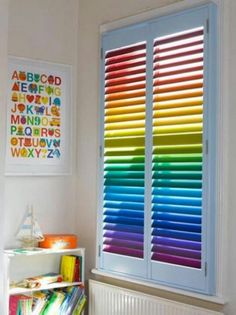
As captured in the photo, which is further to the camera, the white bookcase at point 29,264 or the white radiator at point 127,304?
the white bookcase at point 29,264

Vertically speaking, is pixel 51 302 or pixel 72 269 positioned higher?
pixel 72 269

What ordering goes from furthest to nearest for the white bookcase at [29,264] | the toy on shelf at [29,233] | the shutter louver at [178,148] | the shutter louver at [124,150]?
the toy on shelf at [29,233] → the shutter louver at [124,150] → the white bookcase at [29,264] → the shutter louver at [178,148]

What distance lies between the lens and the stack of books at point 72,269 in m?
3.86

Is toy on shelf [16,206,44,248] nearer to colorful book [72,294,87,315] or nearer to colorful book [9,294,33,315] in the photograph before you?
colorful book [9,294,33,315]

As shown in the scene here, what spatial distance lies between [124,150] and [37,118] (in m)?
0.70

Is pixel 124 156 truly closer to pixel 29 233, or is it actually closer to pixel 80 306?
pixel 29 233

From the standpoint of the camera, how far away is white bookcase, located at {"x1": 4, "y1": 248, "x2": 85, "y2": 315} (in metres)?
3.51

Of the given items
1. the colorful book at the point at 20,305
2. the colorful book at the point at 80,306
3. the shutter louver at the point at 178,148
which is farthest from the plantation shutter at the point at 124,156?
the colorful book at the point at 20,305

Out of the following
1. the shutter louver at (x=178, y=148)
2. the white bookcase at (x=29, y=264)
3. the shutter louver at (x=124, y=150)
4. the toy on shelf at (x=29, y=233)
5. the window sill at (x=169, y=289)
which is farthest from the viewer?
the toy on shelf at (x=29, y=233)

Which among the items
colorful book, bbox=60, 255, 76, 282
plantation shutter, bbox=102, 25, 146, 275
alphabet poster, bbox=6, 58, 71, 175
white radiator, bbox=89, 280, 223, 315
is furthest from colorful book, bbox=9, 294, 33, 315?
alphabet poster, bbox=6, 58, 71, 175

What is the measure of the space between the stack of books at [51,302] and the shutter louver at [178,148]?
72 centimetres

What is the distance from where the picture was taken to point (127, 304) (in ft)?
11.9

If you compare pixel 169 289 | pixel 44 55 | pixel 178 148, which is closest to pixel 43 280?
pixel 169 289

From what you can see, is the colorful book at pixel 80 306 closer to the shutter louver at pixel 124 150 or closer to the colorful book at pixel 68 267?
the colorful book at pixel 68 267
